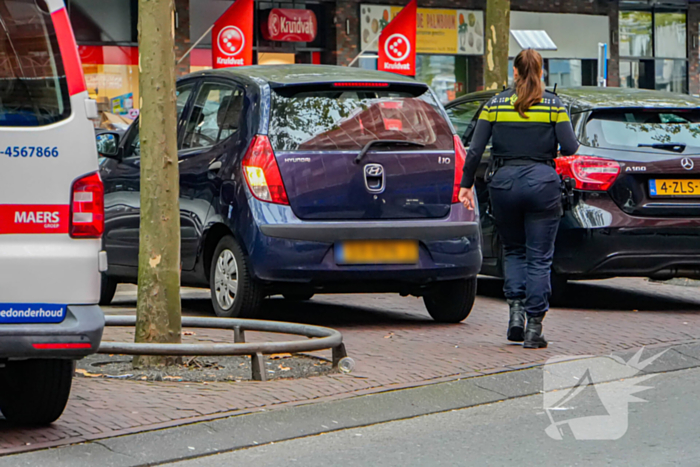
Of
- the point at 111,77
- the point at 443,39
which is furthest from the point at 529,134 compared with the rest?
the point at 443,39

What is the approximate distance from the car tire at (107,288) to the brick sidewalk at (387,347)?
0.54 feet

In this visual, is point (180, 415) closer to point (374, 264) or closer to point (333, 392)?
point (333, 392)

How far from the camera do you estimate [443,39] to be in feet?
85.8

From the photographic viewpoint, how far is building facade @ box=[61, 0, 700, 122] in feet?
70.4

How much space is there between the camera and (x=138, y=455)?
15.4ft

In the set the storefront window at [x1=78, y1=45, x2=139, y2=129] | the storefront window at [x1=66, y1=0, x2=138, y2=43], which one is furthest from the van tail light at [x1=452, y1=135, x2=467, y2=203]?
the storefront window at [x1=66, y1=0, x2=138, y2=43]

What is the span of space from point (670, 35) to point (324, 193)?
25.8 meters

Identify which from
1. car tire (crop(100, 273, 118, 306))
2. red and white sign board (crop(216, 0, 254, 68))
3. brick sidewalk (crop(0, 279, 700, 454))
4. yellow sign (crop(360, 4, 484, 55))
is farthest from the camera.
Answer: yellow sign (crop(360, 4, 484, 55))

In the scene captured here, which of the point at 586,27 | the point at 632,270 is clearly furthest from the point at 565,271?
the point at 586,27

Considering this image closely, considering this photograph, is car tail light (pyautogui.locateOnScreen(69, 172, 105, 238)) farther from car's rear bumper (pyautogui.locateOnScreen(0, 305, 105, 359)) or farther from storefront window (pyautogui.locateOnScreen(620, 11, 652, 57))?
storefront window (pyautogui.locateOnScreen(620, 11, 652, 57))

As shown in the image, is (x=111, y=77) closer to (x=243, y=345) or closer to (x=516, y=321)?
(x=516, y=321)

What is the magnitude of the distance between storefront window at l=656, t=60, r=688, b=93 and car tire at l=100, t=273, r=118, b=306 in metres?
23.9

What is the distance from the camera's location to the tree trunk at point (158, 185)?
251 inches

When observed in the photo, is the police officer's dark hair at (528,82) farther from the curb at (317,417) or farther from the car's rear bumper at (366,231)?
the curb at (317,417)
